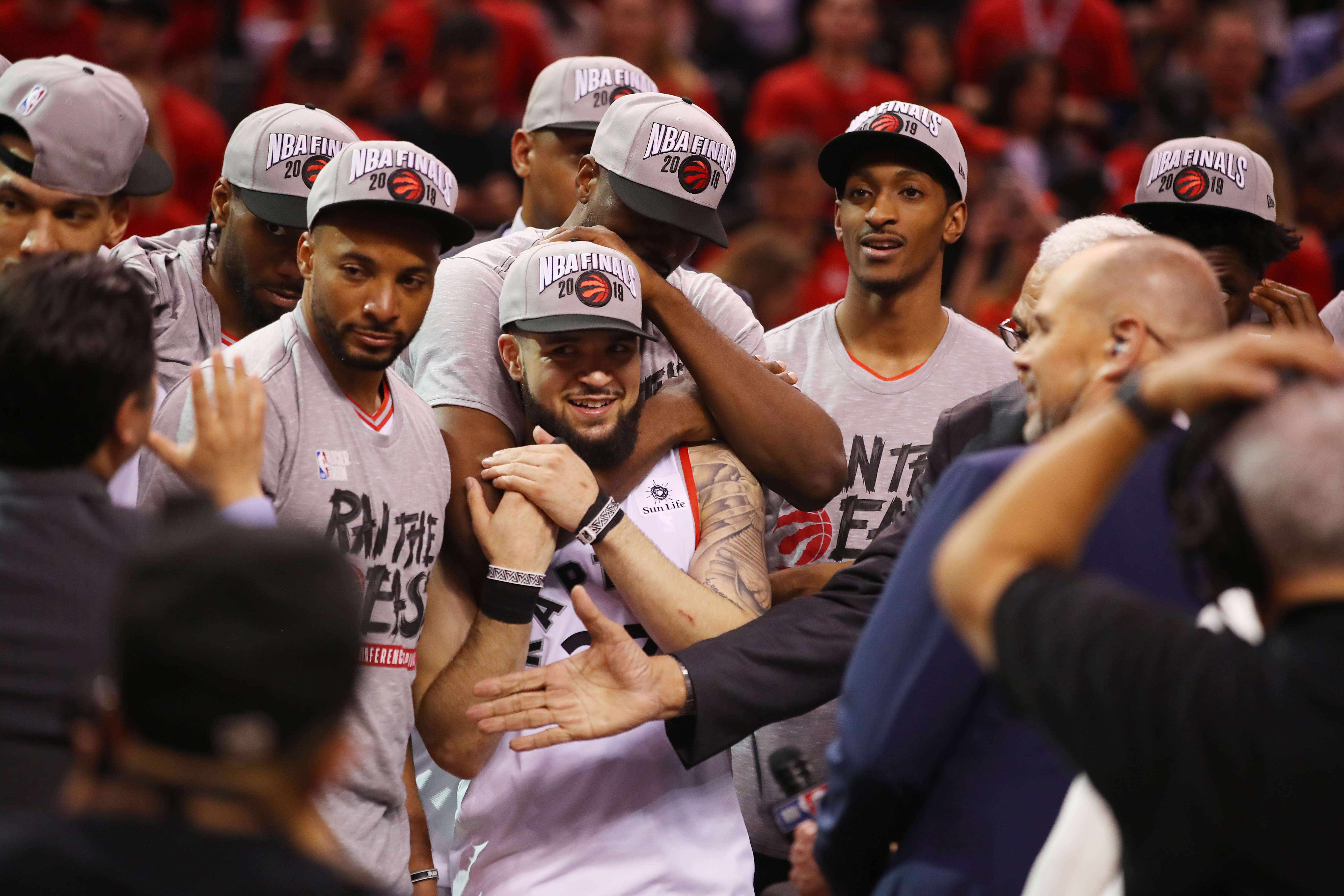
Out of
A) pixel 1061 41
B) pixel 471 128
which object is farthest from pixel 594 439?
pixel 1061 41

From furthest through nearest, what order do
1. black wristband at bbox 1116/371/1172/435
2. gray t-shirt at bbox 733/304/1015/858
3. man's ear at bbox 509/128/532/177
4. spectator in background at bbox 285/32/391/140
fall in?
1. spectator in background at bbox 285/32/391/140
2. man's ear at bbox 509/128/532/177
3. gray t-shirt at bbox 733/304/1015/858
4. black wristband at bbox 1116/371/1172/435

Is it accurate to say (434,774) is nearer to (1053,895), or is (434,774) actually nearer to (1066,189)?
(1053,895)

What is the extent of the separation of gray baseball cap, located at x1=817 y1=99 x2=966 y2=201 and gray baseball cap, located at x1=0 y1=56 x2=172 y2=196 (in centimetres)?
170

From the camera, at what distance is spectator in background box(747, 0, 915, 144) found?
24.7ft

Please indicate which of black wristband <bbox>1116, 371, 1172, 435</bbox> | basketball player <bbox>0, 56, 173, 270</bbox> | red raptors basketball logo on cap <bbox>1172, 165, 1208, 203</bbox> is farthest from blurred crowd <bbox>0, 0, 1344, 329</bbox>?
black wristband <bbox>1116, 371, 1172, 435</bbox>

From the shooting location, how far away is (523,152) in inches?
169

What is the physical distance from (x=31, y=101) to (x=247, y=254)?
23.4 inches

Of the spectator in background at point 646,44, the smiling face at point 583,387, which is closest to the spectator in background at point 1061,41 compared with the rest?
the spectator in background at point 646,44

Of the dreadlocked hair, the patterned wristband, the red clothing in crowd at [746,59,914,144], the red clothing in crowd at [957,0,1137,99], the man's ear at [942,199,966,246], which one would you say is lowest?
the patterned wristband

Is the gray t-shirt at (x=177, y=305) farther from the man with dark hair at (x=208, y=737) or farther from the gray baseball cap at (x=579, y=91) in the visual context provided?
the man with dark hair at (x=208, y=737)

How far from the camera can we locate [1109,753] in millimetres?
1549

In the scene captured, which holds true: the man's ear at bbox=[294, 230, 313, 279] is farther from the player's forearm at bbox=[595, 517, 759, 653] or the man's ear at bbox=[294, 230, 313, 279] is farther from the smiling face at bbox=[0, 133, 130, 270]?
the player's forearm at bbox=[595, 517, 759, 653]

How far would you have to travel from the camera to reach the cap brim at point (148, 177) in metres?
3.50

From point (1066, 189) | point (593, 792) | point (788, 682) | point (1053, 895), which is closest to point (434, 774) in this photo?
point (593, 792)
